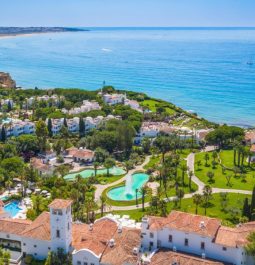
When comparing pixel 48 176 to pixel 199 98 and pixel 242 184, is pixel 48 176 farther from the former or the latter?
pixel 199 98

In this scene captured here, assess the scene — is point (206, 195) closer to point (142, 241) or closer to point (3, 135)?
point (142, 241)

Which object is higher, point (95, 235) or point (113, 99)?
point (113, 99)

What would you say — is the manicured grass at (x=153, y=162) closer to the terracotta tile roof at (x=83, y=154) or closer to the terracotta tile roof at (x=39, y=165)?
the terracotta tile roof at (x=83, y=154)

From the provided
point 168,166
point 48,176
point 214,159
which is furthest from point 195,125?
point 48,176

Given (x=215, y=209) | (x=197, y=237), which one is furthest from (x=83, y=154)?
(x=197, y=237)

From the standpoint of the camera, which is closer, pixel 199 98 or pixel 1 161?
pixel 1 161
